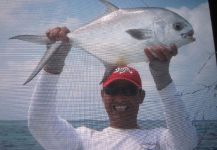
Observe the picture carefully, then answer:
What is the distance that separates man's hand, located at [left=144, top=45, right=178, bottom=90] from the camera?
1.37 meters

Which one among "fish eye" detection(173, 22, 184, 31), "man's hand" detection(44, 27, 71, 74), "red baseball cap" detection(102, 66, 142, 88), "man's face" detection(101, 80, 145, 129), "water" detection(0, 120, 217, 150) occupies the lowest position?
"water" detection(0, 120, 217, 150)

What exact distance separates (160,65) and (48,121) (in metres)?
0.42

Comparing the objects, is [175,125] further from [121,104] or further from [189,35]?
[189,35]

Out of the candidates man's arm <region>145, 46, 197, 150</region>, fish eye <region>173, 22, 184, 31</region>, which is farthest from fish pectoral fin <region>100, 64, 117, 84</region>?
fish eye <region>173, 22, 184, 31</region>

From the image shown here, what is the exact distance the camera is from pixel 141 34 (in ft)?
4.62

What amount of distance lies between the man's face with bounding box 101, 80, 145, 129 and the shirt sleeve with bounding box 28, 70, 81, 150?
0.14 m

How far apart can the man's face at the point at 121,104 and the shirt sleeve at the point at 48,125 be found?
0.14 m

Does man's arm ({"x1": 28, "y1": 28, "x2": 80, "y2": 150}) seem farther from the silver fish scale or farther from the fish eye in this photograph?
the fish eye

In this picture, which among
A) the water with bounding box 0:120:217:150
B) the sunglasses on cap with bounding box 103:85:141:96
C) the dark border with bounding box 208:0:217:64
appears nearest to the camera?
the water with bounding box 0:120:217:150

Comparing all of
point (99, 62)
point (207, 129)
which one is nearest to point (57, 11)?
point (99, 62)

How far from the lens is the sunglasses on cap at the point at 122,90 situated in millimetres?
1367

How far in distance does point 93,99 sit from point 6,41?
14.2 inches

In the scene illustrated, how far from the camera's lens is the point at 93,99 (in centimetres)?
135

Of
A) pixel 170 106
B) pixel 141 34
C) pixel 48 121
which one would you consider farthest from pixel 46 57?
pixel 170 106
